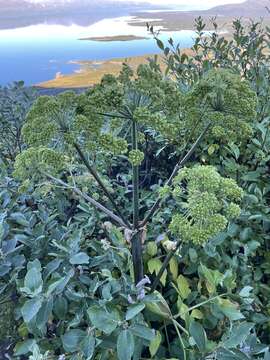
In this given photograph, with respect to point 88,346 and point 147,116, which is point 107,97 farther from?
point 88,346

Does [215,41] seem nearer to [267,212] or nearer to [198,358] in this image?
[267,212]

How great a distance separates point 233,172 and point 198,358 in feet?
2.05

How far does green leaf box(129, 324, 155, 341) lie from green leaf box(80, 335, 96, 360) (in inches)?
3.5

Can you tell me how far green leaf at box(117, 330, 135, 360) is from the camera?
2.82 feet

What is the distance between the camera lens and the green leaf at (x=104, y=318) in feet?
2.89

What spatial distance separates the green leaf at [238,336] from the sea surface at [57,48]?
215 centimetres

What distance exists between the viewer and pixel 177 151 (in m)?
1.50

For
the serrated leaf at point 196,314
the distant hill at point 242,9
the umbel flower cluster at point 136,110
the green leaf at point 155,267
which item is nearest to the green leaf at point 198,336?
the serrated leaf at point 196,314

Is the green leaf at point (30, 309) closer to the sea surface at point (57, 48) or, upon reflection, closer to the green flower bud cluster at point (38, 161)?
the green flower bud cluster at point (38, 161)

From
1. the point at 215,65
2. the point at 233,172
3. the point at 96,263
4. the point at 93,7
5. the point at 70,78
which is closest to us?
the point at 96,263

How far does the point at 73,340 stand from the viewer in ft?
3.14

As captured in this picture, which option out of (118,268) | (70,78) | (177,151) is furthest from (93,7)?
(118,268)

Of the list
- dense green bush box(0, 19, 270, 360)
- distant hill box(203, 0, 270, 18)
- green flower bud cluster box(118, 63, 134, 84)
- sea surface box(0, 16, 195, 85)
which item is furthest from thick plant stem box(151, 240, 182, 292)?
distant hill box(203, 0, 270, 18)

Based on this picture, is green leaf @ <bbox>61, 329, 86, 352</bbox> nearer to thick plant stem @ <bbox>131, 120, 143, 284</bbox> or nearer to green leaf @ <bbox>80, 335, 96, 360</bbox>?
green leaf @ <bbox>80, 335, 96, 360</bbox>
